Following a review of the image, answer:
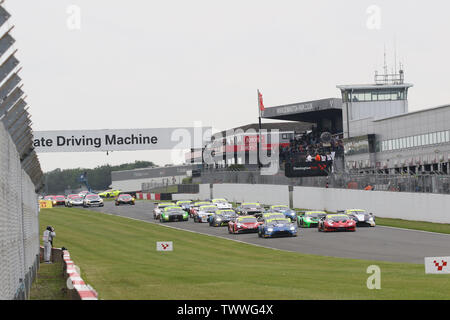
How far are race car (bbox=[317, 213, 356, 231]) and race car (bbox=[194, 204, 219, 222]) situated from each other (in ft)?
43.8

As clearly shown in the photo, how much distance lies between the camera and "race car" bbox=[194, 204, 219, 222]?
56406mm

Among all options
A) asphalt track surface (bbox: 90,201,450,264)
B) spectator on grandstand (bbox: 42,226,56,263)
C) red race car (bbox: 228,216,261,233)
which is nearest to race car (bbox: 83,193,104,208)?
asphalt track surface (bbox: 90,201,450,264)

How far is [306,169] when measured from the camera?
6969 centimetres

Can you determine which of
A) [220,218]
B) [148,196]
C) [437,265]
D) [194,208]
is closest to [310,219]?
[220,218]

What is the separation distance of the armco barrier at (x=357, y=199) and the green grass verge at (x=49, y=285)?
25.5m

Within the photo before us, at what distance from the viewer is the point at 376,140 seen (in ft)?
268

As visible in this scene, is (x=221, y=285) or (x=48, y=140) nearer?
(x=221, y=285)

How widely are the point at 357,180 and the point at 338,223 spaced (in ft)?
48.2

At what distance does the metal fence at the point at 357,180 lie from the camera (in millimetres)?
45719

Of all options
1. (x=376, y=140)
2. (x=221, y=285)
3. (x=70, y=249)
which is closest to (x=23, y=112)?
(x=221, y=285)

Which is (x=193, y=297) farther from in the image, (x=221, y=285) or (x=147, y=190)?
(x=147, y=190)

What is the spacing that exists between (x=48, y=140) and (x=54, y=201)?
31.4 metres

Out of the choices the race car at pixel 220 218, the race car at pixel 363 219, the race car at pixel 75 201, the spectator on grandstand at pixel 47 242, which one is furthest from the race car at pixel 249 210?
the race car at pixel 75 201

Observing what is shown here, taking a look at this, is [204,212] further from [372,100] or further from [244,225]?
[372,100]
